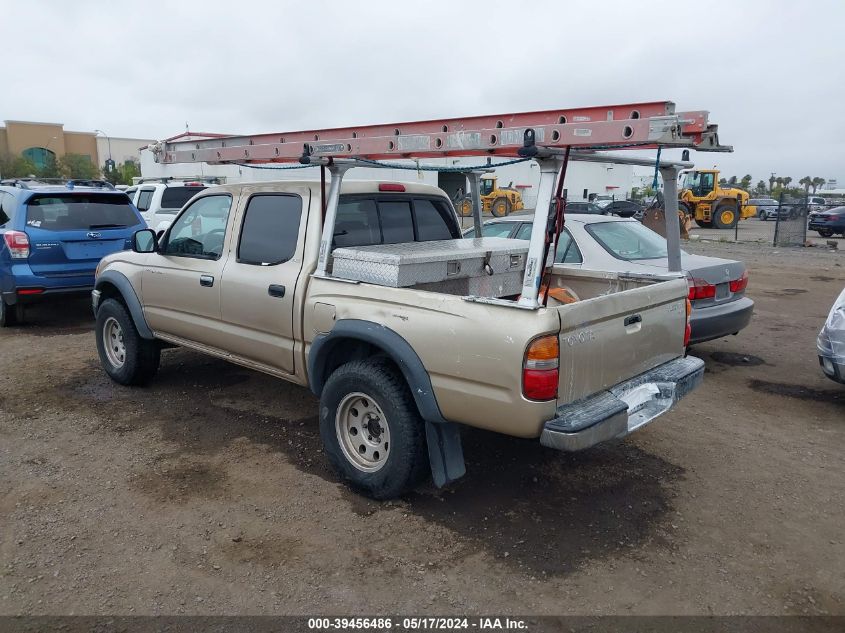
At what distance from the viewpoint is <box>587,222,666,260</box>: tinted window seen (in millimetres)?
6605

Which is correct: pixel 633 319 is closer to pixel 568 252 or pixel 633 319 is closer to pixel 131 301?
pixel 568 252

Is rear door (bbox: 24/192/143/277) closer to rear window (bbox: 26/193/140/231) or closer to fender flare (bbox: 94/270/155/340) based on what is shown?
rear window (bbox: 26/193/140/231)

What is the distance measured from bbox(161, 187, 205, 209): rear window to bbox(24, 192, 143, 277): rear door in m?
3.65

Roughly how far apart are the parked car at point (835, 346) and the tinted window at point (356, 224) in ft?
12.9

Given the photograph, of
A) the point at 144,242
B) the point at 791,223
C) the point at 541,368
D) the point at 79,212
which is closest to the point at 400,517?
the point at 541,368

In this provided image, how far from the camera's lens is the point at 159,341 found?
5.82 metres

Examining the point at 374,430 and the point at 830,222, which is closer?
the point at 374,430

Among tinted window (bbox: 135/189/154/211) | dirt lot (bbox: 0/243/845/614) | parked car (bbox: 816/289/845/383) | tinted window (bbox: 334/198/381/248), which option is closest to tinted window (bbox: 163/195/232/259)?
tinted window (bbox: 334/198/381/248)

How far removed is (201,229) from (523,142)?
3.03m

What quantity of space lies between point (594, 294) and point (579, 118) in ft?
6.30

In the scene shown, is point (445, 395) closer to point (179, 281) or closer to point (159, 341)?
point (179, 281)

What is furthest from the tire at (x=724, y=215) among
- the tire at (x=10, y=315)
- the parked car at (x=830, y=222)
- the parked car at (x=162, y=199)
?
the tire at (x=10, y=315)

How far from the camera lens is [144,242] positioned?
540cm

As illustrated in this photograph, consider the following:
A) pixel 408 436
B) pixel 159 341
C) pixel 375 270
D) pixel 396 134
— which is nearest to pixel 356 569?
pixel 408 436
